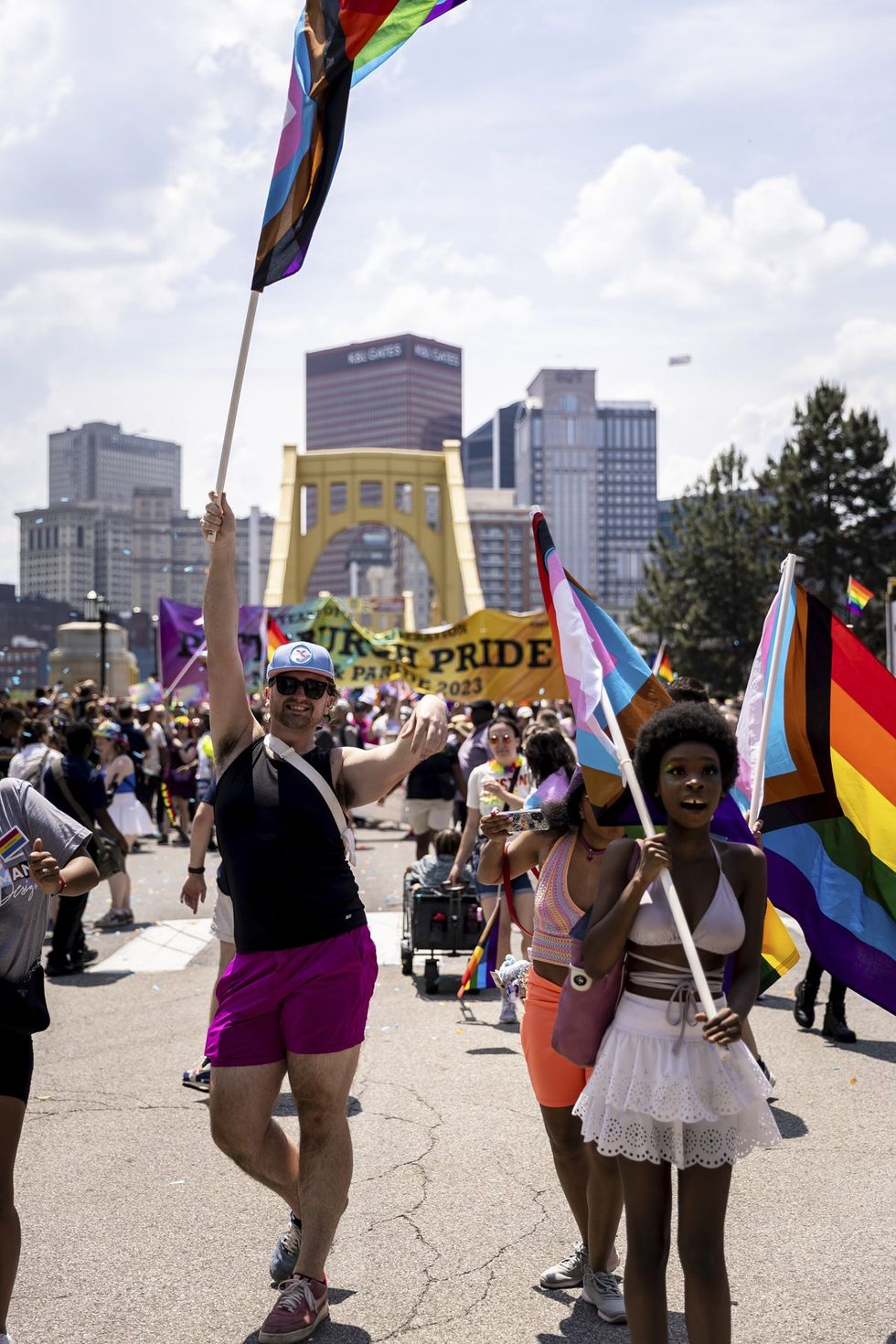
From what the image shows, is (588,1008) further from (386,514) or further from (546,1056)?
(386,514)

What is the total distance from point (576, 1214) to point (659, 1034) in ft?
4.15

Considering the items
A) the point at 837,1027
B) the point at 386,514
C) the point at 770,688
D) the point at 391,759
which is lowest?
the point at 837,1027

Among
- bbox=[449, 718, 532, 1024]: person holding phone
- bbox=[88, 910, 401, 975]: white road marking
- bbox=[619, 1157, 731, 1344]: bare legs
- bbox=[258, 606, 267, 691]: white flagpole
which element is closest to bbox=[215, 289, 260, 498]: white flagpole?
bbox=[619, 1157, 731, 1344]: bare legs

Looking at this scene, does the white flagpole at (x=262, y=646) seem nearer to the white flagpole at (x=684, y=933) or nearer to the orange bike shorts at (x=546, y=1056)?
the orange bike shorts at (x=546, y=1056)

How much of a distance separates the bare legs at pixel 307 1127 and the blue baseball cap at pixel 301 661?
1105 millimetres

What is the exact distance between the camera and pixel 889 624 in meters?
17.7

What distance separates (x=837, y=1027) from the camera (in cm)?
759

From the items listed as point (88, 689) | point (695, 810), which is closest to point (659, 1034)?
point (695, 810)

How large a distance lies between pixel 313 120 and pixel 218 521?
1316 mm

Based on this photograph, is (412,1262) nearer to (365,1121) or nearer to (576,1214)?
(576,1214)

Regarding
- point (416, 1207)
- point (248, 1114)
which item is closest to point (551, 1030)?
point (248, 1114)

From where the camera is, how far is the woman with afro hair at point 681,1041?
3.31 metres

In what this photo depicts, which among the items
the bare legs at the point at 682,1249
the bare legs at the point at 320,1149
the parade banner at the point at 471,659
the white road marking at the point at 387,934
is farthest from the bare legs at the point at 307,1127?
the parade banner at the point at 471,659

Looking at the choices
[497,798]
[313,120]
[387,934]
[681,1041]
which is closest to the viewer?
[681,1041]
